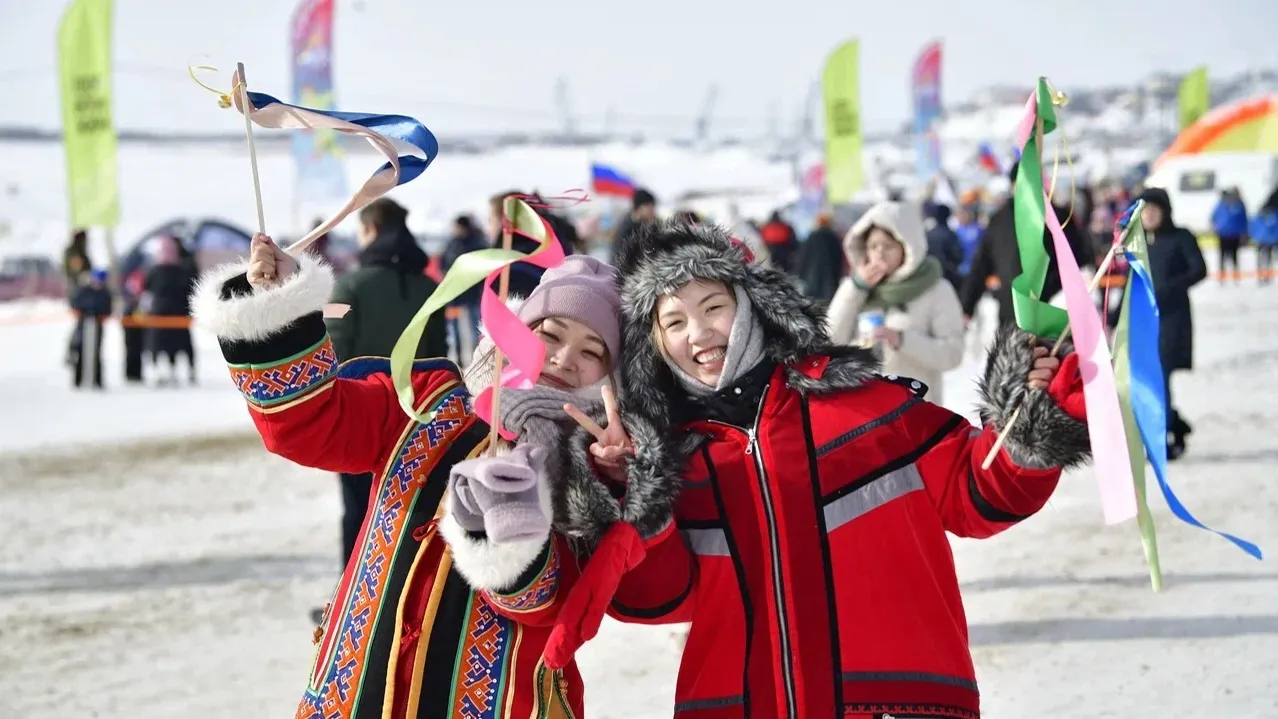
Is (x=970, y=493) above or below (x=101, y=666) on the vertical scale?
above

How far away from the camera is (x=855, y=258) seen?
5.01 meters

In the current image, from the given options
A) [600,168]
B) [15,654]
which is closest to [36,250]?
[600,168]

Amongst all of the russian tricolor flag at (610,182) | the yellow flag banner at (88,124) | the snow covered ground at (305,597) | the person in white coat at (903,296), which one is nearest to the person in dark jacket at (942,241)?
the snow covered ground at (305,597)

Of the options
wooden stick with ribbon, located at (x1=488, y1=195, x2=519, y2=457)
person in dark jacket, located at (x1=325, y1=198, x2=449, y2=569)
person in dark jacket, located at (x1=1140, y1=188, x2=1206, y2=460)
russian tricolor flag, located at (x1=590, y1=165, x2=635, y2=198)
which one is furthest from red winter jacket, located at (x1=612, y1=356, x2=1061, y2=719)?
russian tricolor flag, located at (x1=590, y1=165, x2=635, y2=198)

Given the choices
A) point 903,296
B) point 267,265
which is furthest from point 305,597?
point 267,265

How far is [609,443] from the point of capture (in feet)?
6.65

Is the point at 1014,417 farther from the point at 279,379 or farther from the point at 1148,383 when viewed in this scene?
the point at 279,379

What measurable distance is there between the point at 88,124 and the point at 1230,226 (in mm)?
17218

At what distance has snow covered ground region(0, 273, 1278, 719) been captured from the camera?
157 inches

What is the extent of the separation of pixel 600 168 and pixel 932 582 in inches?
471

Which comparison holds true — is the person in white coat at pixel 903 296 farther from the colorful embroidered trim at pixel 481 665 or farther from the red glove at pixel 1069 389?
the colorful embroidered trim at pixel 481 665

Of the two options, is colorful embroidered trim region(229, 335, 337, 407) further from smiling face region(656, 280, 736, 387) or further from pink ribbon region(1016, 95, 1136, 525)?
pink ribbon region(1016, 95, 1136, 525)

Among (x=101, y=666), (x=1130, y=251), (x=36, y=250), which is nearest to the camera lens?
(x=1130, y=251)

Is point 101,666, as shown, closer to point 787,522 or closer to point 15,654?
point 15,654
